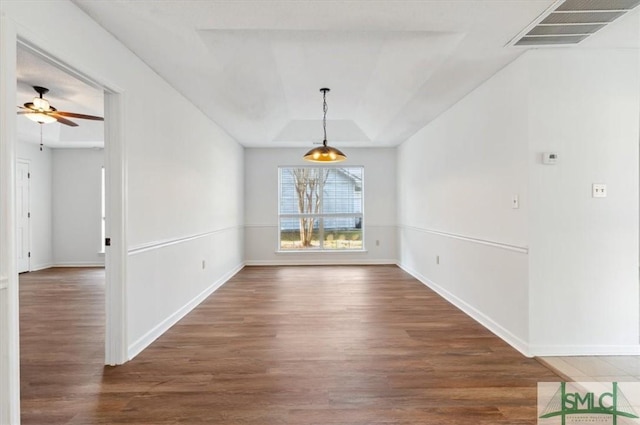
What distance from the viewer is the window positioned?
298 inches

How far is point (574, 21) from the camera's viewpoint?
237cm

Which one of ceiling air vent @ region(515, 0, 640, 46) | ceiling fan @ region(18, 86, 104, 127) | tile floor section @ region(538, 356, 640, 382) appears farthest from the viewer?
ceiling fan @ region(18, 86, 104, 127)

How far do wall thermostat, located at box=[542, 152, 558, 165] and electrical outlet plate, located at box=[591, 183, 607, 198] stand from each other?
1.18 feet

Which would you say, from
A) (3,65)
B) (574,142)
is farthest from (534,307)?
(3,65)

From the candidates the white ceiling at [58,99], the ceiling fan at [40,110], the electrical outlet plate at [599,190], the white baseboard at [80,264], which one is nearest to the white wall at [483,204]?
the electrical outlet plate at [599,190]

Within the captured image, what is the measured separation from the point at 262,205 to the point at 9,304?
5739 mm

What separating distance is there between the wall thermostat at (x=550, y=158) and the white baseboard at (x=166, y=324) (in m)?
3.56

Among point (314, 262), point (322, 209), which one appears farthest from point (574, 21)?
point (314, 262)

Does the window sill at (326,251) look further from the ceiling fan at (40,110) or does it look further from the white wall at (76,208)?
the ceiling fan at (40,110)

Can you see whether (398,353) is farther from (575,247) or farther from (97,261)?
(97,261)

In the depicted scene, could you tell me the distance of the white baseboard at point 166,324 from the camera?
2871mm

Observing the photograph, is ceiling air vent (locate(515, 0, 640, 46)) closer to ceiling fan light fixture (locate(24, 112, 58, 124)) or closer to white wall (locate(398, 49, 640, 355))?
white wall (locate(398, 49, 640, 355))

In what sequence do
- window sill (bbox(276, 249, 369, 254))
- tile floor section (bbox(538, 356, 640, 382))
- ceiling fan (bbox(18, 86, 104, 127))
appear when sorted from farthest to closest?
window sill (bbox(276, 249, 369, 254)) < ceiling fan (bbox(18, 86, 104, 127)) < tile floor section (bbox(538, 356, 640, 382))

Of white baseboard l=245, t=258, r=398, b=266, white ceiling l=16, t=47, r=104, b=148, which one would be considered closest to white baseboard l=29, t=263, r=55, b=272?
white ceiling l=16, t=47, r=104, b=148
